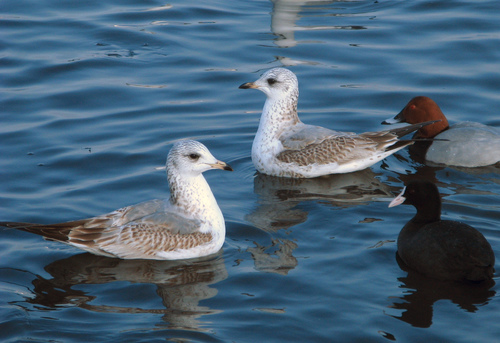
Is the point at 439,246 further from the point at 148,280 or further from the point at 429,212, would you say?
the point at 148,280

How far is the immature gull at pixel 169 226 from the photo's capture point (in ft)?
26.7

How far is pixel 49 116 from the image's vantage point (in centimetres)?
1245

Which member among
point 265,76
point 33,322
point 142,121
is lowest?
point 33,322

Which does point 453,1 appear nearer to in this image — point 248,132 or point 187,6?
point 187,6

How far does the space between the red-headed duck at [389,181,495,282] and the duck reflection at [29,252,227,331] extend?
184 centimetres

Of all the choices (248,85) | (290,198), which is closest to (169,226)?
(290,198)

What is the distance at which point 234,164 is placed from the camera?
11.1 metres

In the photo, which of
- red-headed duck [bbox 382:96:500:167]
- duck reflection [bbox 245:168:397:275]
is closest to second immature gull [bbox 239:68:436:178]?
duck reflection [bbox 245:168:397:275]

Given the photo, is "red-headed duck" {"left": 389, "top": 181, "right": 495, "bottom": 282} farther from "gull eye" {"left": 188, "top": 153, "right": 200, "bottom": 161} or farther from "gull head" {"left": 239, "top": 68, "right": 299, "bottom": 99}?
"gull head" {"left": 239, "top": 68, "right": 299, "bottom": 99}

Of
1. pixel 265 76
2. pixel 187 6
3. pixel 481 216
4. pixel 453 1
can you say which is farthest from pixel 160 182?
pixel 453 1

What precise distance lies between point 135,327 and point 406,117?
19.7 ft

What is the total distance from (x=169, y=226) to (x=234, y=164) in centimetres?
292

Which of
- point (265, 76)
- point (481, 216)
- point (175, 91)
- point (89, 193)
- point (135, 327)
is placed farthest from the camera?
point (175, 91)

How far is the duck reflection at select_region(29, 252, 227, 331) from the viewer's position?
737cm
